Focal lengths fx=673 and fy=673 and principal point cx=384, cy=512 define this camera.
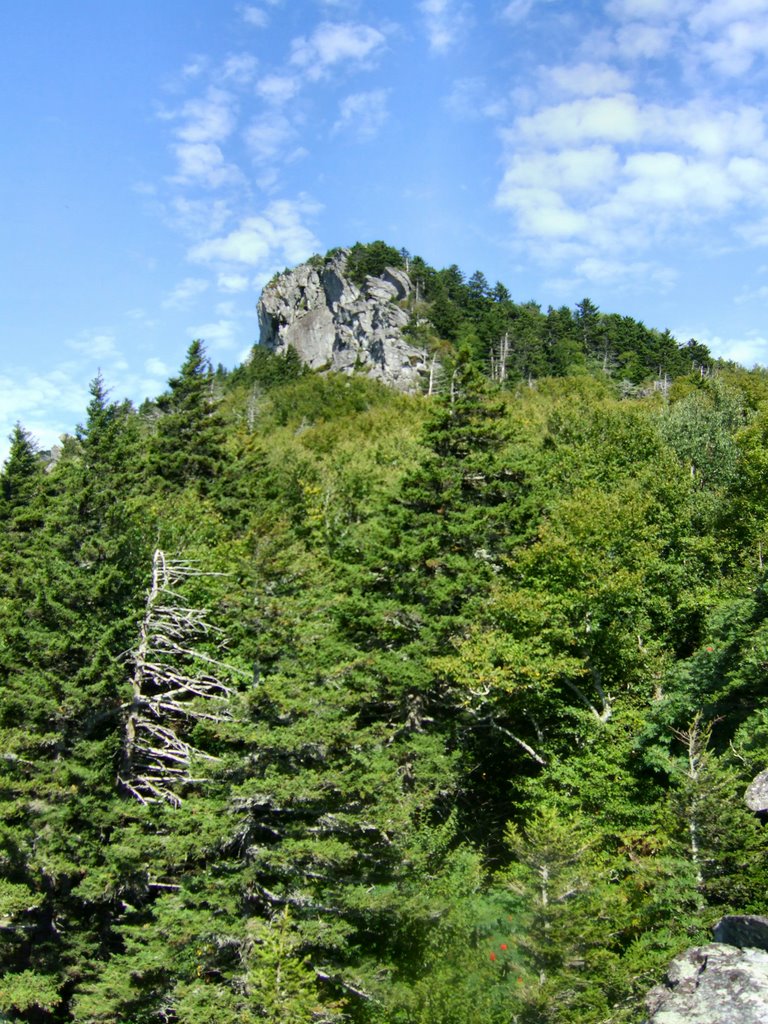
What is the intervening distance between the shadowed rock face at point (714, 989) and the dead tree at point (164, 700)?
1013 cm

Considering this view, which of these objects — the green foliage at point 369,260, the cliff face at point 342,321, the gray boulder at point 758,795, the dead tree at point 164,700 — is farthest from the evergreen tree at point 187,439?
the green foliage at point 369,260

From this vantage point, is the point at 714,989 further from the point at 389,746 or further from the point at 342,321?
the point at 342,321

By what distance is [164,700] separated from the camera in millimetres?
22000

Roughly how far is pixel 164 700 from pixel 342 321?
96.1 metres

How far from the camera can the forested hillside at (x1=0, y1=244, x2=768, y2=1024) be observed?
42.7 ft

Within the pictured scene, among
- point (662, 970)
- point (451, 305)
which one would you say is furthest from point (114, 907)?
point (451, 305)

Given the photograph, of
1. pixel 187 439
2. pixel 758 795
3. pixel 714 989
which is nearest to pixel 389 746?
pixel 758 795

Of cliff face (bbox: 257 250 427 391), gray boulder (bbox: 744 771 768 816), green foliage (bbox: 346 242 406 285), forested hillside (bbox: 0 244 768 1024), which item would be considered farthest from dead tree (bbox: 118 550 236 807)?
green foliage (bbox: 346 242 406 285)

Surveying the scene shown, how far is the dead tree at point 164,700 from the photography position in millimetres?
17812

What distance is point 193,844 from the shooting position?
556 inches

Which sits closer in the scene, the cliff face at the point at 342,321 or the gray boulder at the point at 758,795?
the gray boulder at the point at 758,795

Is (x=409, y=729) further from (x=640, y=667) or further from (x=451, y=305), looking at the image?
(x=451, y=305)

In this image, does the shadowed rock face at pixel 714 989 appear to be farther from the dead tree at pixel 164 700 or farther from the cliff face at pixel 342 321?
the cliff face at pixel 342 321

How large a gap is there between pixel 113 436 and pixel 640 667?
19.7m
